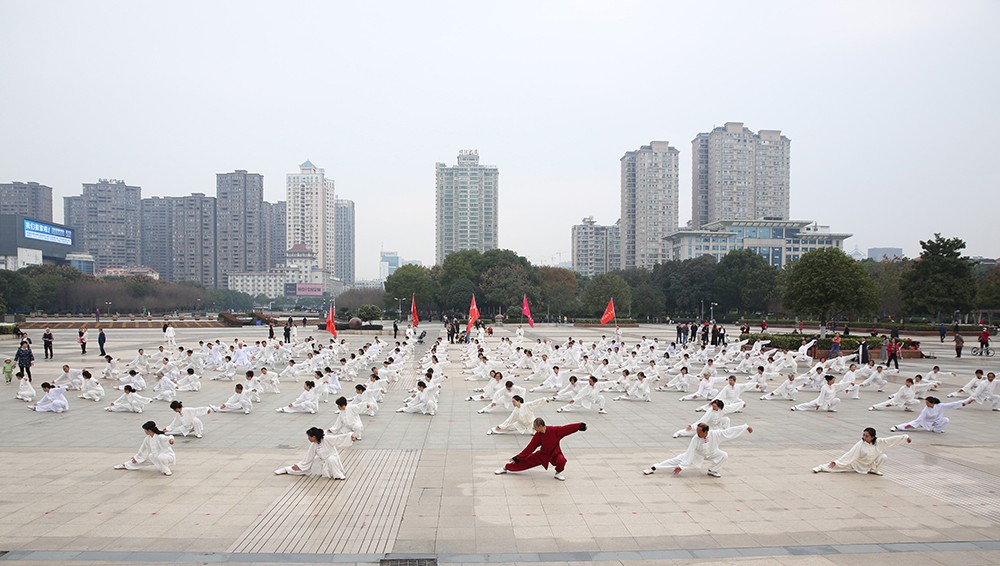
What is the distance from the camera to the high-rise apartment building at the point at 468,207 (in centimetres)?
12662

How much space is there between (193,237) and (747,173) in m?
129

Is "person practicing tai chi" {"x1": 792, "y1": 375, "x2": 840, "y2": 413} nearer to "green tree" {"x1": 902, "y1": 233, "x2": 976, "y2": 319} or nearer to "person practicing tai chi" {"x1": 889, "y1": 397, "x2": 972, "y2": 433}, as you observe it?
"person practicing tai chi" {"x1": 889, "y1": 397, "x2": 972, "y2": 433}

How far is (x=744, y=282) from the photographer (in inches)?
2438

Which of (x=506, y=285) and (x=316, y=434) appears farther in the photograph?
(x=506, y=285)

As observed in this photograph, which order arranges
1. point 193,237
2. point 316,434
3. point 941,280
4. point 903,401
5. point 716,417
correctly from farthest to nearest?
1. point 193,237
2. point 941,280
3. point 903,401
4. point 716,417
5. point 316,434

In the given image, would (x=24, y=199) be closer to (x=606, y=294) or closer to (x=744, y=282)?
(x=606, y=294)

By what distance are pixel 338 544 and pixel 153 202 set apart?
170m

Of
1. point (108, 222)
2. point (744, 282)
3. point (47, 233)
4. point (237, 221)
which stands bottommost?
point (744, 282)

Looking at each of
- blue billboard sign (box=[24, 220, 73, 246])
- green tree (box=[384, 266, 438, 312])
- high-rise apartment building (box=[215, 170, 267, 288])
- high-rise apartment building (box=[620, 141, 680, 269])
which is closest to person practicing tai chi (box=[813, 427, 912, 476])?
green tree (box=[384, 266, 438, 312])

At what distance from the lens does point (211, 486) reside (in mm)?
7664

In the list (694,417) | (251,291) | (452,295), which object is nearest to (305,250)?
(251,291)

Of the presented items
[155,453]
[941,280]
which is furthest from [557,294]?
[155,453]

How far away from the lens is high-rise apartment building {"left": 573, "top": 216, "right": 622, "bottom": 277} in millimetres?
149125

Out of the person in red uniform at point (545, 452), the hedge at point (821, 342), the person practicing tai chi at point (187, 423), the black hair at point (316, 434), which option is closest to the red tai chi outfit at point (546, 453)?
the person in red uniform at point (545, 452)
